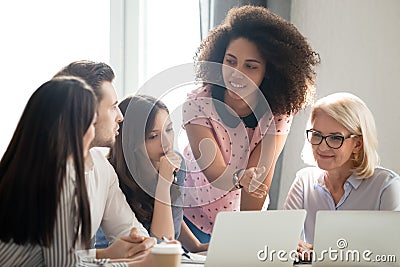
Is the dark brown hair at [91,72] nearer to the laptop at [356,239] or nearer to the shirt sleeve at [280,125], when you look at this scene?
the shirt sleeve at [280,125]

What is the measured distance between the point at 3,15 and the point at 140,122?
44.8 inches

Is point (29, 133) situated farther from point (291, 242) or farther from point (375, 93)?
point (375, 93)

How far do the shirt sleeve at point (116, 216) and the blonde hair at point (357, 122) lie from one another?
65 centimetres

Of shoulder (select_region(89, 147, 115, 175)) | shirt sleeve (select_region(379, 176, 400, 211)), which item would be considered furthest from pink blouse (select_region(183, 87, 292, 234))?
shirt sleeve (select_region(379, 176, 400, 211))

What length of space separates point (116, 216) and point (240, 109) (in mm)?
582

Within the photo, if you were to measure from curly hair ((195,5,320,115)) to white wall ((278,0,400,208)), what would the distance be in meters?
0.44

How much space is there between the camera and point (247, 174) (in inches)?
95.0

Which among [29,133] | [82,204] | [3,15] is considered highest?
[3,15]

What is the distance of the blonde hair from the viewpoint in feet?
7.66

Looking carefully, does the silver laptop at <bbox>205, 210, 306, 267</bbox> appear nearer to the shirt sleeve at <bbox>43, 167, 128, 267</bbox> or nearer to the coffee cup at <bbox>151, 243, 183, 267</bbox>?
the coffee cup at <bbox>151, 243, 183, 267</bbox>

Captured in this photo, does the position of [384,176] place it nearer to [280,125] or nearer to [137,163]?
[280,125]

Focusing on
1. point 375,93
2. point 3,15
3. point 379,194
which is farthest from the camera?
point 3,15

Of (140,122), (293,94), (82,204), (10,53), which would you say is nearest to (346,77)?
(293,94)

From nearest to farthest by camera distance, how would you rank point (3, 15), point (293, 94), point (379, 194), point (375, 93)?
point (379, 194) → point (293, 94) → point (375, 93) → point (3, 15)
